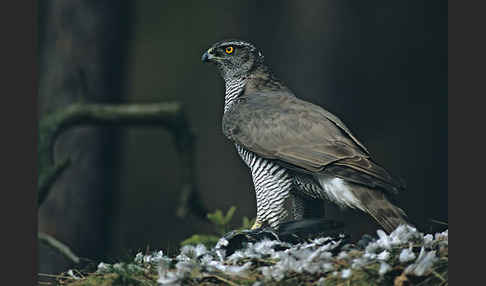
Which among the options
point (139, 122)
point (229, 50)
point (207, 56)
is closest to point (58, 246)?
point (139, 122)

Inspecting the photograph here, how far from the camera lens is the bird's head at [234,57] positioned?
3.83 m

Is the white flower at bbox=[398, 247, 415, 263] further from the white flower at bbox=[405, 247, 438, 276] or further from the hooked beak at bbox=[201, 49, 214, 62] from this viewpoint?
the hooked beak at bbox=[201, 49, 214, 62]

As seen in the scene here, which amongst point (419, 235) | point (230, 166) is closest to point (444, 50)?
point (419, 235)

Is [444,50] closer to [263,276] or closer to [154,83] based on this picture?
[263,276]

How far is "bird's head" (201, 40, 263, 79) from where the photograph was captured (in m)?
3.83

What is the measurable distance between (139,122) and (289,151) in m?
1.53

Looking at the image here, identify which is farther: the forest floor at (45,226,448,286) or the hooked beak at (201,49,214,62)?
the hooked beak at (201,49,214,62)

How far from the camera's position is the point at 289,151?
11.3 feet

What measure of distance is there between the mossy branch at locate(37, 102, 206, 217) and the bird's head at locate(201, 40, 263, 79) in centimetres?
86

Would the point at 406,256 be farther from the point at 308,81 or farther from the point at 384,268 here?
the point at 308,81

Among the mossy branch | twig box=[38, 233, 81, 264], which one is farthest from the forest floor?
the mossy branch

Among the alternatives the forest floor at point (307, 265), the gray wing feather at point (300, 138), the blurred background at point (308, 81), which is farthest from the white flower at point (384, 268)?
the blurred background at point (308, 81)

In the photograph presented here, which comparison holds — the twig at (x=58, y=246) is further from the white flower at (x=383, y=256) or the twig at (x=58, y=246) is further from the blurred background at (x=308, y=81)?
the white flower at (x=383, y=256)

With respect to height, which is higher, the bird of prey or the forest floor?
the bird of prey
